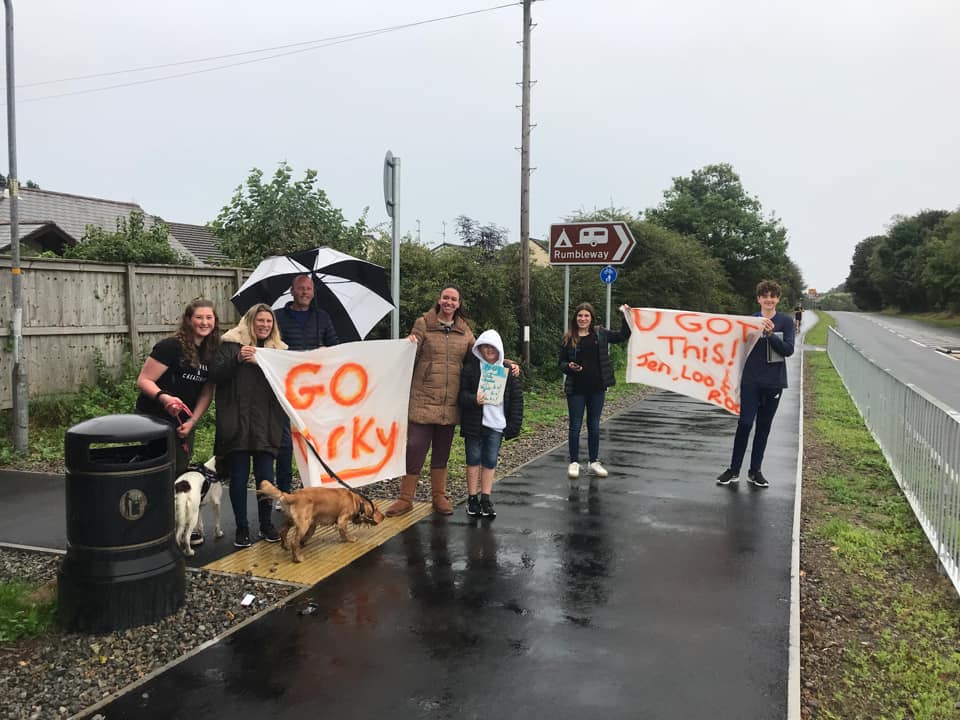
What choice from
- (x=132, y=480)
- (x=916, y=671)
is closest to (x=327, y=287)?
(x=132, y=480)

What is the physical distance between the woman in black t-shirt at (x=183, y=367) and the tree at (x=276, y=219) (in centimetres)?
937

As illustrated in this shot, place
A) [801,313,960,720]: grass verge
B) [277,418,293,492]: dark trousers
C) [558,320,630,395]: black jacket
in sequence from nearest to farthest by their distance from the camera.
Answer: [801,313,960,720]: grass verge < [277,418,293,492]: dark trousers < [558,320,630,395]: black jacket

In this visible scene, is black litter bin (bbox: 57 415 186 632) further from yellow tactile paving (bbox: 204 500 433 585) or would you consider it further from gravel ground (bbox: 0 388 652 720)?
yellow tactile paving (bbox: 204 500 433 585)

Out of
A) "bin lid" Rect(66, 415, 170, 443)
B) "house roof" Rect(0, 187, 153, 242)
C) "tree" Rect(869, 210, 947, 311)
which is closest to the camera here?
→ "bin lid" Rect(66, 415, 170, 443)

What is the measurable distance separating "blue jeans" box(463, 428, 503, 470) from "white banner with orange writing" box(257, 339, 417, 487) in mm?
586

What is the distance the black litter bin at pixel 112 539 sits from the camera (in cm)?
412

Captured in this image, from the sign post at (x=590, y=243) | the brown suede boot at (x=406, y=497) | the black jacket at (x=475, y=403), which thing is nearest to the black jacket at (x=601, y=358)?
the black jacket at (x=475, y=403)

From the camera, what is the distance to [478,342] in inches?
246

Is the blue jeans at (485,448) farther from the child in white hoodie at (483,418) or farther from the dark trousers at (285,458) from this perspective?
the dark trousers at (285,458)

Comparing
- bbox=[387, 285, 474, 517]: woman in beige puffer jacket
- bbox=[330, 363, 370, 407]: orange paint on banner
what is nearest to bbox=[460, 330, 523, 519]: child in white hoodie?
bbox=[387, 285, 474, 517]: woman in beige puffer jacket

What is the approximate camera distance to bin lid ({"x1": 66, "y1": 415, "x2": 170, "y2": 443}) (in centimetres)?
418

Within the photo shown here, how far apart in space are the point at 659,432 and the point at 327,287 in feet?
19.1

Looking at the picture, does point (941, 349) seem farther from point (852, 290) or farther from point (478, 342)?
point (852, 290)

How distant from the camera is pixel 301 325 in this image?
626cm
